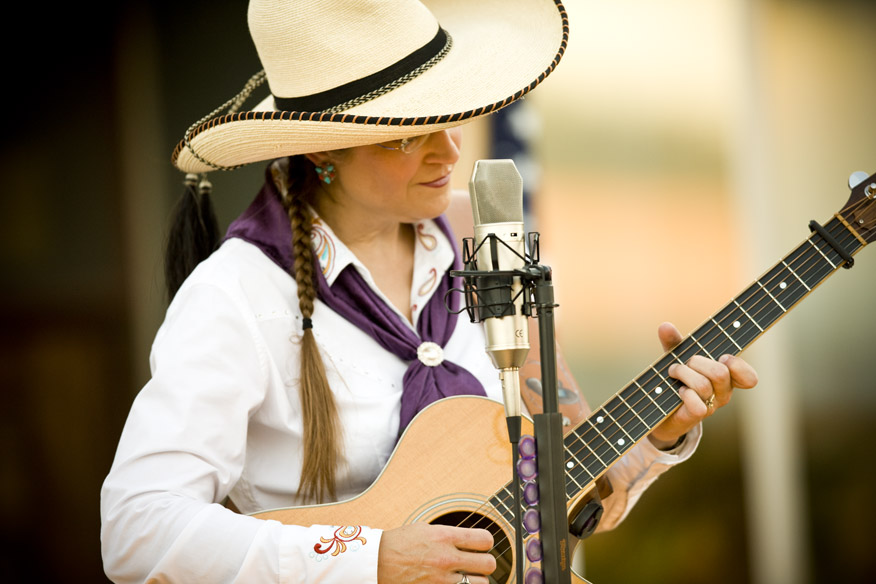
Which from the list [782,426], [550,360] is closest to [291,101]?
[550,360]

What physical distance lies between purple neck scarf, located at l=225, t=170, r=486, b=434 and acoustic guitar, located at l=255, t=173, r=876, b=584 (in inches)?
2.6

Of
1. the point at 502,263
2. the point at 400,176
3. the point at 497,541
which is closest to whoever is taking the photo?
the point at 502,263

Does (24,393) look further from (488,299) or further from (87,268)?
(488,299)

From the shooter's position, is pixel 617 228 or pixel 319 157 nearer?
pixel 319 157

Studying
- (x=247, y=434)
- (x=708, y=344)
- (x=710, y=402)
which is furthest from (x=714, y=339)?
(x=247, y=434)

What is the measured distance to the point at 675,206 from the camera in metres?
3.85

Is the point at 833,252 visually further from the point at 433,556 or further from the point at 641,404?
the point at 433,556

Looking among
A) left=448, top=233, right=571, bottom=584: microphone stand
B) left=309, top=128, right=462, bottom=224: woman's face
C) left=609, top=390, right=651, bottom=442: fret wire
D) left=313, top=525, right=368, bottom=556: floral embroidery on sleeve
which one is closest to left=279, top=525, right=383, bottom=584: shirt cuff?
left=313, top=525, right=368, bottom=556: floral embroidery on sleeve

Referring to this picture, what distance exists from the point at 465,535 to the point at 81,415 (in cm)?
238

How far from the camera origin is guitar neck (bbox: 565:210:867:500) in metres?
1.65

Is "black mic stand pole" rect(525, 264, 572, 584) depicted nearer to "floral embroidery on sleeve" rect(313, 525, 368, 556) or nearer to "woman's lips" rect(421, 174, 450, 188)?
"floral embroidery on sleeve" rect(313, 525, 368, 556)

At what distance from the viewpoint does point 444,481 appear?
1.63 m

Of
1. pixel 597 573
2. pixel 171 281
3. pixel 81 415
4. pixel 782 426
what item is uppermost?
pixel 171 281

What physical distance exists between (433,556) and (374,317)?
21.3 inches
